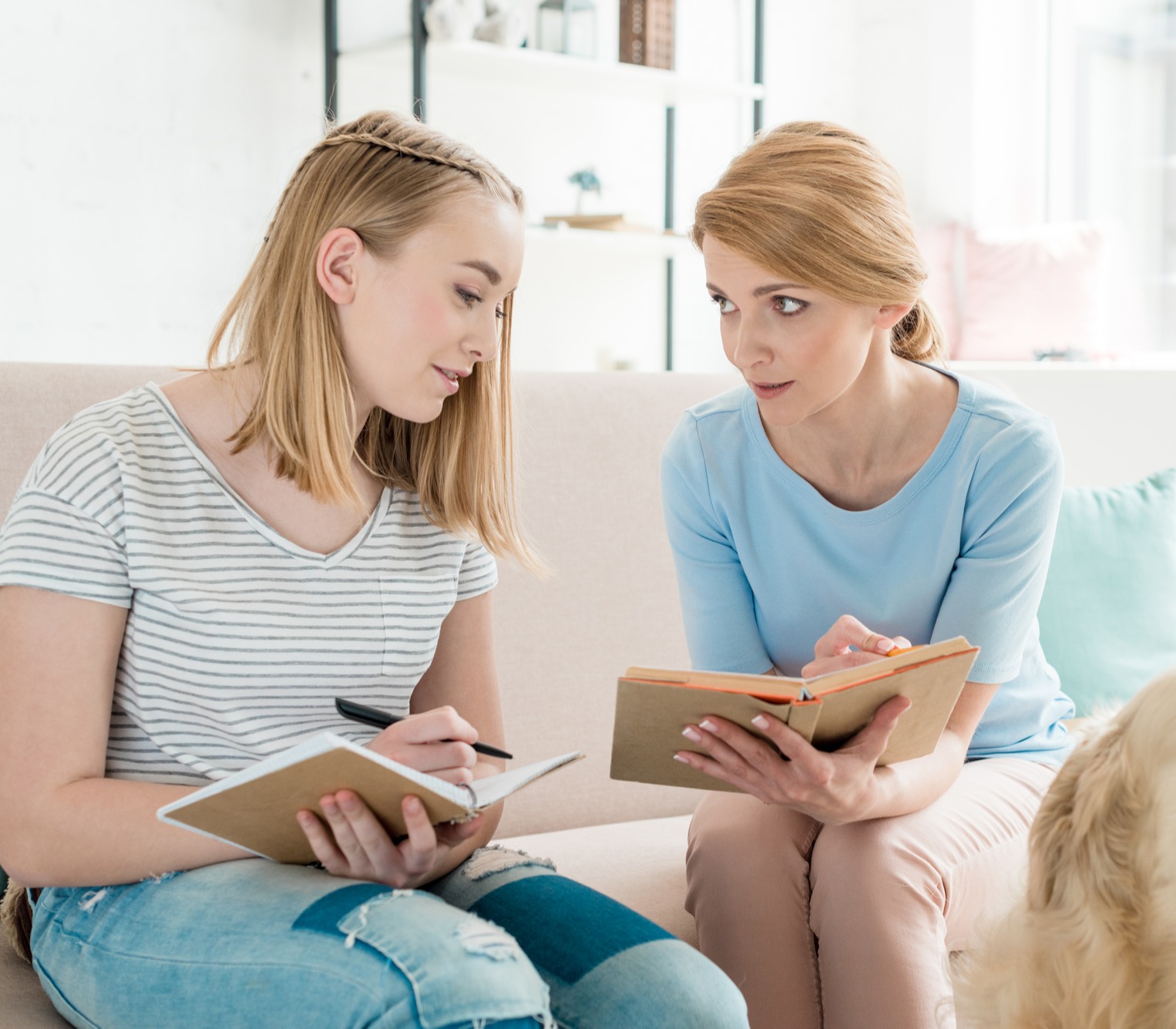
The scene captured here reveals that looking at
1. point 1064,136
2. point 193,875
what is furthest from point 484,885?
point 1064,136

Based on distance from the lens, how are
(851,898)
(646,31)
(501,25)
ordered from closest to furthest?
(851,898) < (501,25) < (646,31)

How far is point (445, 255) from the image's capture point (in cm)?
123

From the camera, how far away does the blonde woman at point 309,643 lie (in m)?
0.98

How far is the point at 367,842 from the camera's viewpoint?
1.03 m

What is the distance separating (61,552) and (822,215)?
0.84m

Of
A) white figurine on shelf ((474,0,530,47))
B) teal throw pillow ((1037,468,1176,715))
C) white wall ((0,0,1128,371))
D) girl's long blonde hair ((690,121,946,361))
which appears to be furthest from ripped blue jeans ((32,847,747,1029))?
white figurine on shelf ((474,0,530,47))

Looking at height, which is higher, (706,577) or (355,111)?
(355,111)

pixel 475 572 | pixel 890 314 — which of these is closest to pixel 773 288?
pixel 890 314

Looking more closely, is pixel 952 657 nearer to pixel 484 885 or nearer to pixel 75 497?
pixel 484 885

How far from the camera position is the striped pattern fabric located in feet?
3.57

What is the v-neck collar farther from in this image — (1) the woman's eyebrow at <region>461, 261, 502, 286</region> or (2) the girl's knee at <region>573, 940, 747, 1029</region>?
(2) the girl's knee at <region>573, 940, 747, 1029</region>

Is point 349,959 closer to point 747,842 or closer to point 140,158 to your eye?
point 747,842

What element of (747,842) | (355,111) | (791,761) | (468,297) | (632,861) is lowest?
(632,861)

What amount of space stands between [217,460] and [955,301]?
11.4 ft
